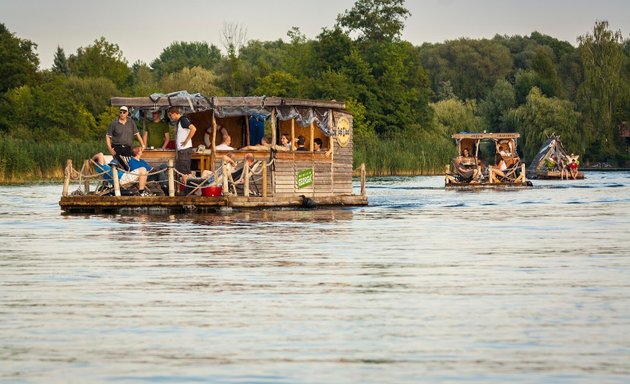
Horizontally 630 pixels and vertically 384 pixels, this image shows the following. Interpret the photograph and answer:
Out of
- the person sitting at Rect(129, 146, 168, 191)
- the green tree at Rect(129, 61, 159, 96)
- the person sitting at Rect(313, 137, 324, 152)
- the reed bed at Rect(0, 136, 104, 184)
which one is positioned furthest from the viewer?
the green tree at Rect(129, 61, 159, 96)

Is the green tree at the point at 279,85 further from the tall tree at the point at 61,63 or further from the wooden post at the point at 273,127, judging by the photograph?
the wooden post at the point at 273,127

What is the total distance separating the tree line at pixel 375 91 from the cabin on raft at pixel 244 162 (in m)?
42.2

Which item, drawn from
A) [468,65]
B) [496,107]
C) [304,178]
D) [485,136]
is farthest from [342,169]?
[468,65]

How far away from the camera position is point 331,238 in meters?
24.5

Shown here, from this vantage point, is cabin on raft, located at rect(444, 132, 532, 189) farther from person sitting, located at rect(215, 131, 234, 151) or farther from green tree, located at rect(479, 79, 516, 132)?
green tree, located at rect(479, 79, 516, 132)

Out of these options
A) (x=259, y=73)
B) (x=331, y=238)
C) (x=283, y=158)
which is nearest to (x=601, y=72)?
(x=259, y=73)

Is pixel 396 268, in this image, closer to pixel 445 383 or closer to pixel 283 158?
pixel 445 383

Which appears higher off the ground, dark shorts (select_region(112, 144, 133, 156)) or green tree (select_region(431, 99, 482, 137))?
green tree (select_region(431, 99, 482, 137))

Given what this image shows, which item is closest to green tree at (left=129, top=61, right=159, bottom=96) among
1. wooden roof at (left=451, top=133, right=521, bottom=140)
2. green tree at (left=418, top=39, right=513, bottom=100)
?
green tree at (left=418, top=39, right=513, bottom=100)

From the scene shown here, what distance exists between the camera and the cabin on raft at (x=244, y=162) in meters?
33.4

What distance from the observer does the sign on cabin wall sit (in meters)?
37.2

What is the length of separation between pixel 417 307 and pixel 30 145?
172ft

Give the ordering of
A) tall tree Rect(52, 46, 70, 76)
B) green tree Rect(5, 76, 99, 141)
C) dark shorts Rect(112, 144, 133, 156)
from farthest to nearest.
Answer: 1. tall tree Rect(52, 46, 70, 76)
2. green tree Rect(5, 76, 99, 141)
3. dark shorts Rect(112, 144, 133, 156)

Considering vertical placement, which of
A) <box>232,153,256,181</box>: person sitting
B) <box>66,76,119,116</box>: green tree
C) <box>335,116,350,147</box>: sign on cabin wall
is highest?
<box>66,76,119,116</box>: green tree
